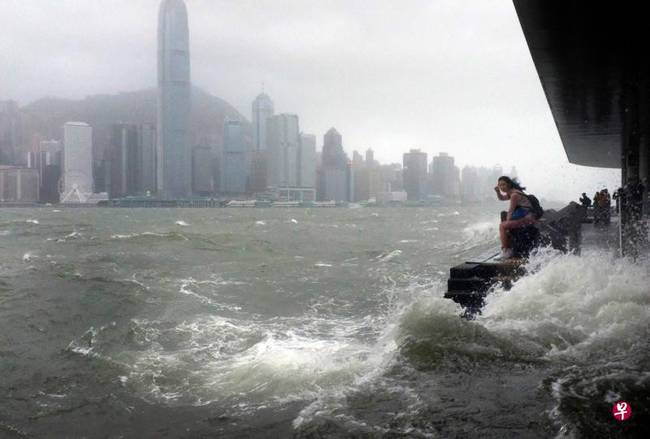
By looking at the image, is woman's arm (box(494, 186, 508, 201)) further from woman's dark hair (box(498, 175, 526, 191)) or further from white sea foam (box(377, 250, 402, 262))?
white sea foam (box(377, 250, 402, 262))

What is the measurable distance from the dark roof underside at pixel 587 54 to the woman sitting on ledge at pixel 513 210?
99.4 inches

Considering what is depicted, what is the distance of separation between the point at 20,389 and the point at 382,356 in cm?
420

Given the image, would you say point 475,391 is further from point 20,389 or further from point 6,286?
point 6,286

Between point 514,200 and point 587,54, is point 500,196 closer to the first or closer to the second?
point 514,200

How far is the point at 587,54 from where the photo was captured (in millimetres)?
11297

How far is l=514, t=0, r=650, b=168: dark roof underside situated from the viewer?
8.62m

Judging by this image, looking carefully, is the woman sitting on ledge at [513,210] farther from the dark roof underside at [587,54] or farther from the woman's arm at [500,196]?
the dark roof underside at [587,54]

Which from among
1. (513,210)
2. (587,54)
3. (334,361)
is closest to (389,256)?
(587,54)

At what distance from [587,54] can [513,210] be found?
4.14 meters

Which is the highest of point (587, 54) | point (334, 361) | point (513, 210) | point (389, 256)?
point (587, 54)

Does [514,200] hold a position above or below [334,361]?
above

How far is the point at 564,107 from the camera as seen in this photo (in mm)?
17719

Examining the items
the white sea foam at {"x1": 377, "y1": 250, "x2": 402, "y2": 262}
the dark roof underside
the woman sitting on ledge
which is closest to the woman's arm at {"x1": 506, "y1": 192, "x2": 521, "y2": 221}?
the woman sitting on ledge

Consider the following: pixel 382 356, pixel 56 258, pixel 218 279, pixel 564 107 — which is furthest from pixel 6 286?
pixel 564 107
